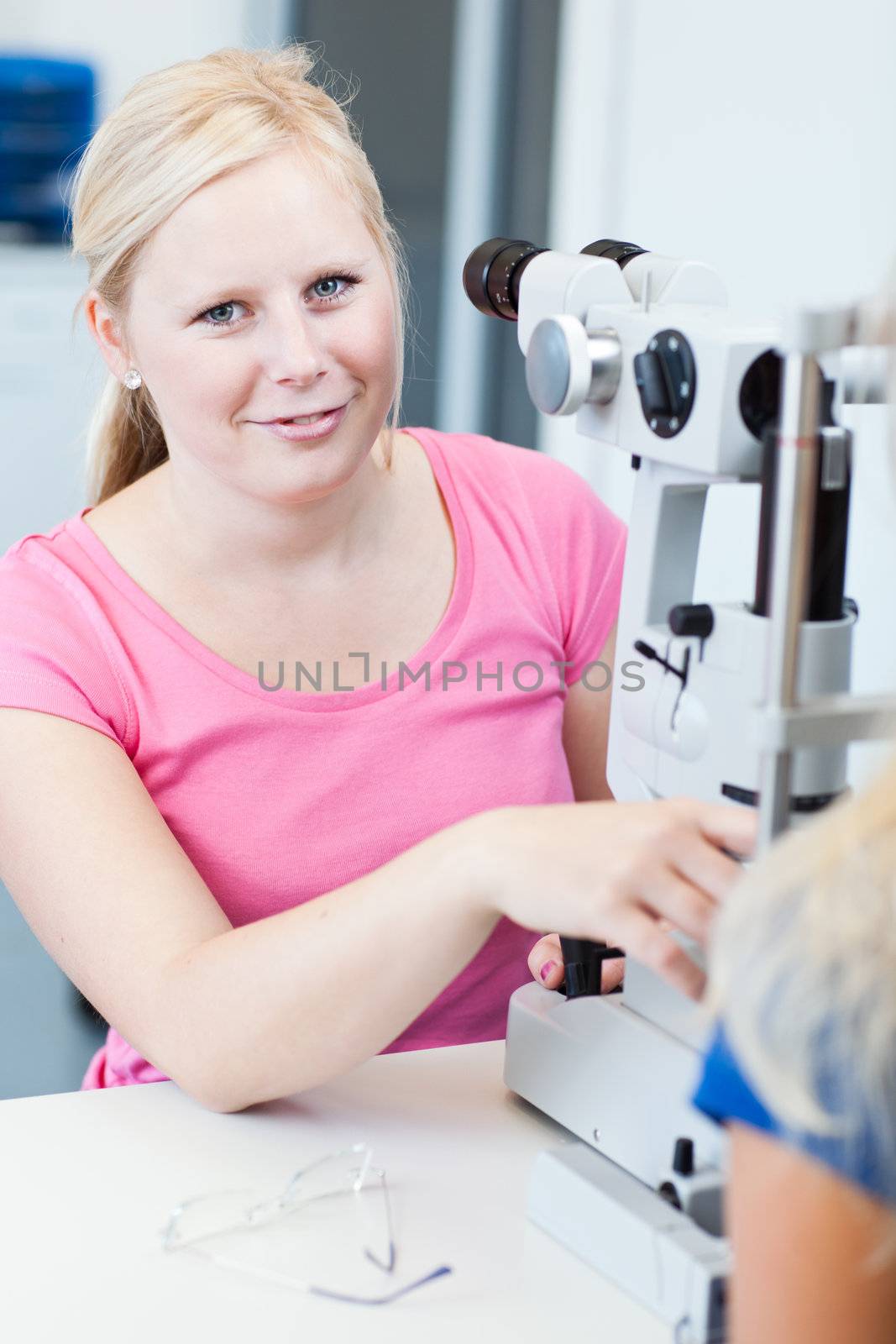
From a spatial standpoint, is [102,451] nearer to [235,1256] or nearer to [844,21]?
[235,1256]

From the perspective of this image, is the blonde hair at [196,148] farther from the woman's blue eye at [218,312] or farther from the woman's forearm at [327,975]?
the woman's forearm at [327,975]

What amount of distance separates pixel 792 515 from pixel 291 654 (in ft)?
2.15

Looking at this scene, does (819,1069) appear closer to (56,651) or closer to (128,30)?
(56,651)

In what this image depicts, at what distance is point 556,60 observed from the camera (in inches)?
139

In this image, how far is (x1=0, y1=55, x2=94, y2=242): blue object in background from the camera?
3.40 m

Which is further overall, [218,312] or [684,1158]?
[218,312]

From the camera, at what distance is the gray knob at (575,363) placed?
0.95 meters

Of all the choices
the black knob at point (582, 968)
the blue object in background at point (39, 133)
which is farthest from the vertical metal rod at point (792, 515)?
the blue object in background at point (39, 133)

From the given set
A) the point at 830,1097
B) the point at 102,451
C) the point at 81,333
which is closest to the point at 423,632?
the point at 102,451

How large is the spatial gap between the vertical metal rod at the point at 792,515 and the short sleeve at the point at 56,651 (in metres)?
0.61

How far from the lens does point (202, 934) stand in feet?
3.42

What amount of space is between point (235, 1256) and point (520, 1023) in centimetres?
26

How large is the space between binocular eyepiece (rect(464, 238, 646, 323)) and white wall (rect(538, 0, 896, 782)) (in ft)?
3.22

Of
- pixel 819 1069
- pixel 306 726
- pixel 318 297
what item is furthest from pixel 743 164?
pixel 819 1069
